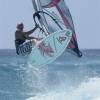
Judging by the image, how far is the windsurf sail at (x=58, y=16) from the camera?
69.1 feet

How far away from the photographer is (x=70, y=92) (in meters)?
26.3

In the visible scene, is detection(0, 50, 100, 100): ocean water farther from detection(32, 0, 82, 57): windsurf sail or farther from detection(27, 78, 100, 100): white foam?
detection(32, 0, 82, 57): windsurf sail

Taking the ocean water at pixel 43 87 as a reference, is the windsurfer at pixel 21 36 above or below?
above

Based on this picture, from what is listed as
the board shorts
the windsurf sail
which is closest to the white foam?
the windsurf sail

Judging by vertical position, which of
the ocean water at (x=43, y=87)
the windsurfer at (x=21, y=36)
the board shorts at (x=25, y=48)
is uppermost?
the windsurfer at (x=21, y=36)

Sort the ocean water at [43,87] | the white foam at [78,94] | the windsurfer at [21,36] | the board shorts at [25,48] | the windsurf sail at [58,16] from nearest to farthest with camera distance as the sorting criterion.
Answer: the windsurfer at [21,36] → the board shorts at [25,48] → the windsurf sail at [58,16] → the white foam at [78,94] → the ocean water at [43,87]

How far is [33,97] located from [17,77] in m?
11.1

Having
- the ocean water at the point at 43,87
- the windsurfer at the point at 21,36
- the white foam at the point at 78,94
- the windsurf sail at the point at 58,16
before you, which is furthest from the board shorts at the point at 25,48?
the white foam at the point at 78,94

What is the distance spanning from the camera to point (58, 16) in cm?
2147

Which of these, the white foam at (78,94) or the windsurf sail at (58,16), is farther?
the white foam at (78,94)

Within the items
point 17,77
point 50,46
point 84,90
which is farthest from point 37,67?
point 17,77

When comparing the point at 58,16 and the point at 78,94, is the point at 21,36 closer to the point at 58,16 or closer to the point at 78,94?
the point at 58,16

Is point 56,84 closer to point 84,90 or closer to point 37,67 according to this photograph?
point 84,90

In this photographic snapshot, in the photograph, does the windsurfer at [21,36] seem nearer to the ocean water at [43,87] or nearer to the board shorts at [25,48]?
the board shorts at [25,48]
